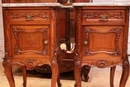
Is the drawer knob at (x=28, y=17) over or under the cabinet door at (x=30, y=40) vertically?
over

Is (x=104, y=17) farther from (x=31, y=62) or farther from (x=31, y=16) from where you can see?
(x=31, y=62)

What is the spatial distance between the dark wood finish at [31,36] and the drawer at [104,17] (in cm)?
23

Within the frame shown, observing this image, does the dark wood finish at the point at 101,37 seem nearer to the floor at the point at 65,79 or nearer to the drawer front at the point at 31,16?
the drawer front at the point at 31,16

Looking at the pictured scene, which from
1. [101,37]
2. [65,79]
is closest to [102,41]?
[101,37]

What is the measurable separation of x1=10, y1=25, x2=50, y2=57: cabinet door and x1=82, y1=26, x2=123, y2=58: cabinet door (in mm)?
282

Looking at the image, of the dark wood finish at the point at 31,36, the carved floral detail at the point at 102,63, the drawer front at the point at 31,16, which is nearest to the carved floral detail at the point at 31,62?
Result: the dark wood finish at the point at 31,36

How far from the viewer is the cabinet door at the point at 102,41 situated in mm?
1520

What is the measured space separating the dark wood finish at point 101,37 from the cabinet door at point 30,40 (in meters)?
0.24

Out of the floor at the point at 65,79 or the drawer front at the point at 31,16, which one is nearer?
the drawer front at the point at 31,16

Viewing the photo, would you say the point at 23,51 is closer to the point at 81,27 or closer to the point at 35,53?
the point at 35,53

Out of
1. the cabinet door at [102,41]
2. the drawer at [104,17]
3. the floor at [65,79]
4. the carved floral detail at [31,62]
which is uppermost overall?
the drawer at [104,17]

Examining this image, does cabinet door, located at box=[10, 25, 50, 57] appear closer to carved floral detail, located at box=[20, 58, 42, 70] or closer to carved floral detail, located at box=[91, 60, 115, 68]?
carved floral detail, located at box=[20, 58, 42, 70]

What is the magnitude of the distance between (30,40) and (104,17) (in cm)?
55

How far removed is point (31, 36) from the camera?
158cm
